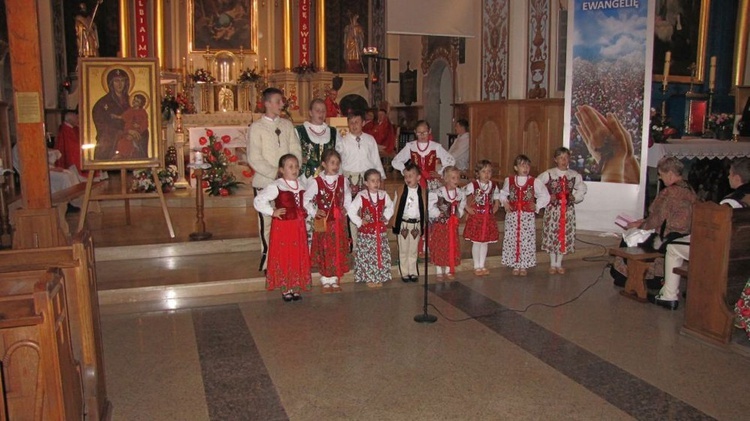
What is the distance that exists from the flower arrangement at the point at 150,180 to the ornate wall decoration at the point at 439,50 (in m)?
6.45

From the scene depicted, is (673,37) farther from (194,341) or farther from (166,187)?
(194,341)

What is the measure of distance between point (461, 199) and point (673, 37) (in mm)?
6955

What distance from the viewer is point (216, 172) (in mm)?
10508

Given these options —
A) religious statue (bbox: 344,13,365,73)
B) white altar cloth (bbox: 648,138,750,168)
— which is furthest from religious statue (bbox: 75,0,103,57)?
white altar cloth (bbox: 648,138,750,168)

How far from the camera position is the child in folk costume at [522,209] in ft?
21.3

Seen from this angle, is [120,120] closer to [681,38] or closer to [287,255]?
[287,255]

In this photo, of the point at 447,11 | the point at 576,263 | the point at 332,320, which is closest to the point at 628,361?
the point at 332,320

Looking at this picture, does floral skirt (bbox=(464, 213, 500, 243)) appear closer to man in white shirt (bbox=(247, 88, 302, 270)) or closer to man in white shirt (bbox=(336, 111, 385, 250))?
man in white shirt (bbox=(336, 111, 385, 250))

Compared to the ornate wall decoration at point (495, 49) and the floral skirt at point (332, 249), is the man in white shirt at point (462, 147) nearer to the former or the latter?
the ornate wall decoration at point (495, 49)

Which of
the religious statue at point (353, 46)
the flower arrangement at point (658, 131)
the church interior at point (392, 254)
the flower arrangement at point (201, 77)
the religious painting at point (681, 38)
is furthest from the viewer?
the religious statue at point (353, 46)

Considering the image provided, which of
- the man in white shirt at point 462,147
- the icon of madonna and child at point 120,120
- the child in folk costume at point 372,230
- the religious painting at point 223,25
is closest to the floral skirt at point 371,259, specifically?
the child in folk costume at point 372,230

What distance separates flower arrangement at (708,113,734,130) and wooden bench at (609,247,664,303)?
5930 mm

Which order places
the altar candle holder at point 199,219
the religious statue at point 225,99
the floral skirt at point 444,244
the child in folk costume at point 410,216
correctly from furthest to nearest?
the religious statue at point 225,99, the altar candle holder at point 199,219, the floral skirt at point 444,244, the child in folk costume at point 410,216

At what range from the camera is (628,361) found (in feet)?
14.4
